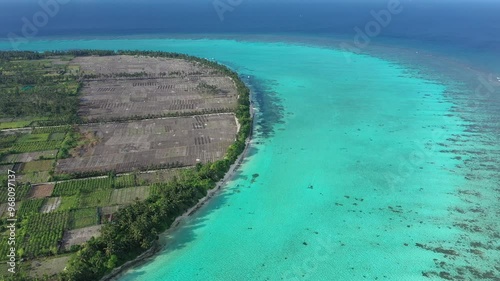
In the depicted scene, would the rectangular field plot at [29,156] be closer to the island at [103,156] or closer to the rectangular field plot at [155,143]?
the island at [103,156]

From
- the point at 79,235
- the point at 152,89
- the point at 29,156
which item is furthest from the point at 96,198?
the point at 152,89

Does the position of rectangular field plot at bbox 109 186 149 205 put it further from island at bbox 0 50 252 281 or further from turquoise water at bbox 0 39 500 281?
turquoise water at bbox 0 39 500 281

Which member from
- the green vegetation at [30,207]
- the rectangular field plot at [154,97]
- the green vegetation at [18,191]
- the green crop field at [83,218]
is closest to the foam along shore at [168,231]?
the green crop field at [83,218]

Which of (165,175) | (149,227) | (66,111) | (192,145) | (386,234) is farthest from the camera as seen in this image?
(66,111)

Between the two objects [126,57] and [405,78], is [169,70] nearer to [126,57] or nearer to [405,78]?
[126,57]

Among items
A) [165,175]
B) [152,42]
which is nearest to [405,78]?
[165,175]

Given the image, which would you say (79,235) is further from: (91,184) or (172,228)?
(91,184)

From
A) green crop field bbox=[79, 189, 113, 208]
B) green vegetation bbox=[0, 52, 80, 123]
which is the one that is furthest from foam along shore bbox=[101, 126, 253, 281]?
green vegetation bbox=[0, 52, 80, 123]
